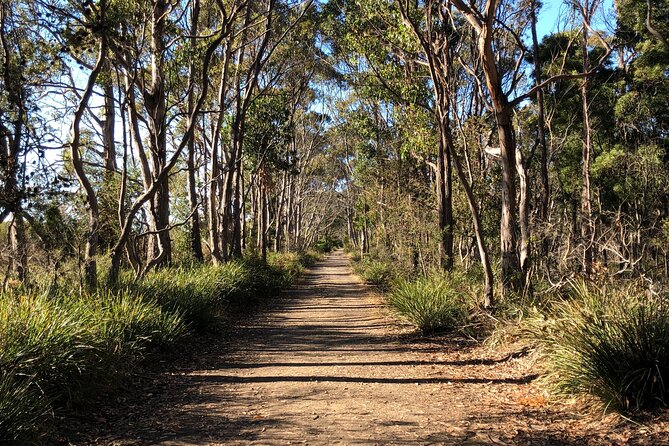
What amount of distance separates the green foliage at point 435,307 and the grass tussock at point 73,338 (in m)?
4.05

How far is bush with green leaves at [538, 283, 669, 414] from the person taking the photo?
4551 millimetres

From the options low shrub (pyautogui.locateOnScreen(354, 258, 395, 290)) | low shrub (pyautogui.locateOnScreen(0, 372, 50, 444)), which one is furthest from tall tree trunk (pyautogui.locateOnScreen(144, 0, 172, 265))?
low shrub (pyautogui.locateOnScreen(354, 258, 395, 290))

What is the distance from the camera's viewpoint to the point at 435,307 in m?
9.38

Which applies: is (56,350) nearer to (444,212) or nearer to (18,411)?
(18,411)

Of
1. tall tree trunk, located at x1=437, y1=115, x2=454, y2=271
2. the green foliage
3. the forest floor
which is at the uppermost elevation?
tall tree trunk, located at x1=437, y1=115, x2=454, y2=271

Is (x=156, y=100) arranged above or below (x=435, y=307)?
above

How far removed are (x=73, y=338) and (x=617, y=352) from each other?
557 centimetres

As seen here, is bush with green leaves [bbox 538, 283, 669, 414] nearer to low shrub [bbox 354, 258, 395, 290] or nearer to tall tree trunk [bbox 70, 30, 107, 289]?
tall tree trunk [bbox 70, 30, 107, 289]

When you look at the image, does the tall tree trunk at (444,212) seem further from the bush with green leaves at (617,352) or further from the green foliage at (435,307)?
the bush with green leaves at (617,352)

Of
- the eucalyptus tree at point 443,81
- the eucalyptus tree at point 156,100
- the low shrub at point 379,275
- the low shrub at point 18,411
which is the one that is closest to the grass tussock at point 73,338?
the low shrub at point 18,411

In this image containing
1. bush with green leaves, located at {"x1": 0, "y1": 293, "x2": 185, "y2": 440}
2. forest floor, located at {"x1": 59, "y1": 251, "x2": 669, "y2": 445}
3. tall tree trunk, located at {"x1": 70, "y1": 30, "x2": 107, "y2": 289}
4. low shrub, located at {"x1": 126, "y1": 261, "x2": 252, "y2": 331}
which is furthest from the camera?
low shrub, located at {"x1": 126, "y1": 261, "x2": 252, "y2": 331}

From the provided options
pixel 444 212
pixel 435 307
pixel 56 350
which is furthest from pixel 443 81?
pixel 56 350

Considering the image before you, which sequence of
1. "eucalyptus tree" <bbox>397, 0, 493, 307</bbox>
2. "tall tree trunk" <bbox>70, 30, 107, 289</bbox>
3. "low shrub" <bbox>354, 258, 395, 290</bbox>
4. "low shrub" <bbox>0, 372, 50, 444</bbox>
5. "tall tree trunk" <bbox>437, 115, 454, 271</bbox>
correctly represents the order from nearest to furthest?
"low shrub" <bbox>0, 372, 50, 444</bbox>
"tall tree trunk" <bbox>70, 30, 107, 289</bbox>
"eucalyptus tree" <bbox>397, 0, 493, 307</bbox>
"tall tree trunk" <bbox>437, 115, 454, 271</bbox>
"low shrub" <bbox>354, 258, 395, 290</bbox>

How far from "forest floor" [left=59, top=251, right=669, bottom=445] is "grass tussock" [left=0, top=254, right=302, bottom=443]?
383 millimetres
